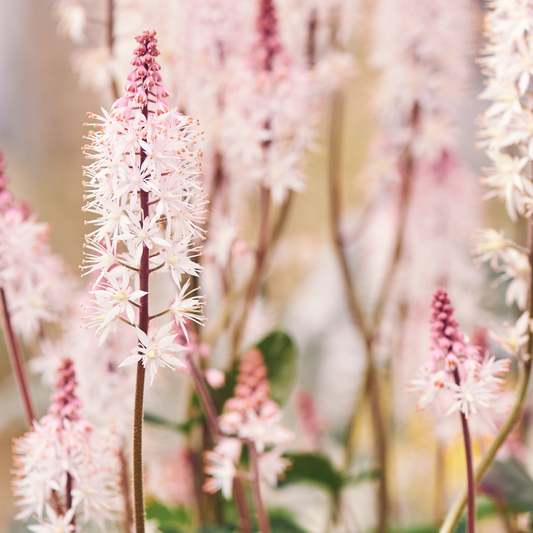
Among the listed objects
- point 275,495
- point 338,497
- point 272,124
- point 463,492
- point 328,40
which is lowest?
point 275,495

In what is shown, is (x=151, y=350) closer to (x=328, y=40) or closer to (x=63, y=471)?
(x=63, y=471)

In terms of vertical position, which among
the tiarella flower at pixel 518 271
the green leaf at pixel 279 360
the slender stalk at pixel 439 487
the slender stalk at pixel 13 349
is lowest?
the slender stalk at pixel 439 487

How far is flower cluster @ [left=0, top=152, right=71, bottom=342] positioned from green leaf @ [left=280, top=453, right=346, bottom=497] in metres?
0.29

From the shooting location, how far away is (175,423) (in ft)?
1.86

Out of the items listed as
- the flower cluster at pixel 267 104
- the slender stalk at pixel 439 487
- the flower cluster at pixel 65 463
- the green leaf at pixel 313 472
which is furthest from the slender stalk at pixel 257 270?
the slender stalk at pixel 439 487

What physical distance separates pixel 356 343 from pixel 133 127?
781 millimetres

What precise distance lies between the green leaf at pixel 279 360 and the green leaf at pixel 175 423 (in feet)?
0.29

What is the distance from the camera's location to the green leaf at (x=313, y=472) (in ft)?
1.90

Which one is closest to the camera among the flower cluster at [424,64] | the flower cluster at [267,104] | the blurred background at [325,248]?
the flower cluster at [267,104]

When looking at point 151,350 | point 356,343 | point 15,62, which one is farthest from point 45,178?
point 151,350

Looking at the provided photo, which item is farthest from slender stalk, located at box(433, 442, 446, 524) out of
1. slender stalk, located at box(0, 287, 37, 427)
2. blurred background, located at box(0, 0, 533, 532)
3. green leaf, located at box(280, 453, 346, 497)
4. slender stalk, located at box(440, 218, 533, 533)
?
slender stalk, located at box(0, 287, 37, 427)

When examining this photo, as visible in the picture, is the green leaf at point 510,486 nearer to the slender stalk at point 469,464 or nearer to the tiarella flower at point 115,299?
the slender stalk at point 469,464

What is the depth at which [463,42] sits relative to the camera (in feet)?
2.31

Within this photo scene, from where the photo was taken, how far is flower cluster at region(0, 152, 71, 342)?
45 cm
